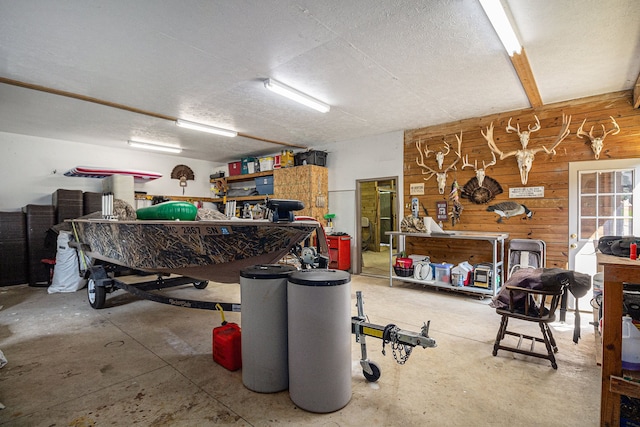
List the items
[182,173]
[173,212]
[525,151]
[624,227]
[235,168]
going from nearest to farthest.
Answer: [173,212], [624,227], [525,151], [182,173], [235,168]

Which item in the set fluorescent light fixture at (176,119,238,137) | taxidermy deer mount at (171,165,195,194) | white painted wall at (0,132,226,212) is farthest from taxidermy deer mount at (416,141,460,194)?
white painted wall at (0,132,226,212)

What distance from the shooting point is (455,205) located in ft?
17.5

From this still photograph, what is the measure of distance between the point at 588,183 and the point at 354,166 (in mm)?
3969

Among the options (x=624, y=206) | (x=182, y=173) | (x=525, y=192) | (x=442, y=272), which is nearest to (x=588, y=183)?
(x=624, y=206)

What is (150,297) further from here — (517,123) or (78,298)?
(517,123)

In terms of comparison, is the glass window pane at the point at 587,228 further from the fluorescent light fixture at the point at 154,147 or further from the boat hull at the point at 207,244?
the fluorescent light fixture at the point at 154,147

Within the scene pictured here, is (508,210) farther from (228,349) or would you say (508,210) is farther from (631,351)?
(228,349)

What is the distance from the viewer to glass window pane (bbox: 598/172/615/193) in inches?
161

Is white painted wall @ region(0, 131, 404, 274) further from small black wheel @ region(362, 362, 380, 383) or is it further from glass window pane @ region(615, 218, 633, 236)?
small black wheel @ region(362, 362, 380, 383)

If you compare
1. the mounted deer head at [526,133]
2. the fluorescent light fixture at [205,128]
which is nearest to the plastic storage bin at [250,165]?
the fluorescent light fixture at [205,128]

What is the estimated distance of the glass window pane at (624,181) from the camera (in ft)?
13.0

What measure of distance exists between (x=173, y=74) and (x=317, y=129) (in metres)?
2.94

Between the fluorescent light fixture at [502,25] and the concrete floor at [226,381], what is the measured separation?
2.94 m

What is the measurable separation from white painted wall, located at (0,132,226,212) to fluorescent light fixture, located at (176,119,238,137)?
10.3 feet
